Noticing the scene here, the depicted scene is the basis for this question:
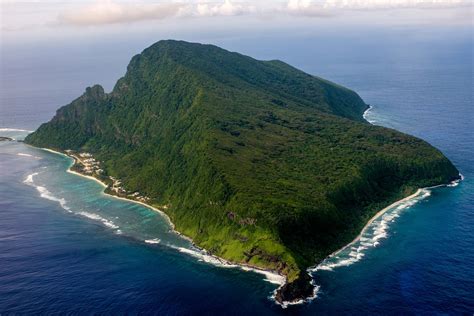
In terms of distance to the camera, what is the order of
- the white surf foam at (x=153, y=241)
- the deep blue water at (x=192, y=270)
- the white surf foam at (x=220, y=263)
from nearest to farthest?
1. the deep blue water at (x=192, y=270)
2. the white surf foam at (x=220, y=263)
3. the white surf foam at (x=153, y=241)

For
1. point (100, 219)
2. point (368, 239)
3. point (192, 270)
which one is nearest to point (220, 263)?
point (192, 270)

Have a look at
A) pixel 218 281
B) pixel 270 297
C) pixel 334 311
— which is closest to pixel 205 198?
pixel 218 281

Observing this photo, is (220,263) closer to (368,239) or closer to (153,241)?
(153,241)

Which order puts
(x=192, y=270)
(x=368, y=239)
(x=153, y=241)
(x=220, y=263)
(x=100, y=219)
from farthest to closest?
(x=100, y=219), (x=153, y=241), (x=368, y=239), (x=220, y=263), (x=192, y=270)

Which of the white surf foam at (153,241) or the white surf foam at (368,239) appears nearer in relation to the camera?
the white surf foam at (368,239)

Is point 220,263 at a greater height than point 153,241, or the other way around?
point 153,241

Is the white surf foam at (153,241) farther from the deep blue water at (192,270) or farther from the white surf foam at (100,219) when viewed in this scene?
the white surf foam at (100,219)

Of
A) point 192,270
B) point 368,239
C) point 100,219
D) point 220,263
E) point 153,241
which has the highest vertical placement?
point 368,239

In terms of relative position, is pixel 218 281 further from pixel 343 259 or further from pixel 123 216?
pixel 123 216

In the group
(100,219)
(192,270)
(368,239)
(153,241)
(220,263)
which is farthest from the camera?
(100,219)

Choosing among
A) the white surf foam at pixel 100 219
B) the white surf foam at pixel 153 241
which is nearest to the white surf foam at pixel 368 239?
the white surf foam at pixel 153 241

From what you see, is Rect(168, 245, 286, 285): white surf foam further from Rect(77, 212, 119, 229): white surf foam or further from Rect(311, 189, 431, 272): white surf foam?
Rect(77, 212, 119, 229): white surf foam
